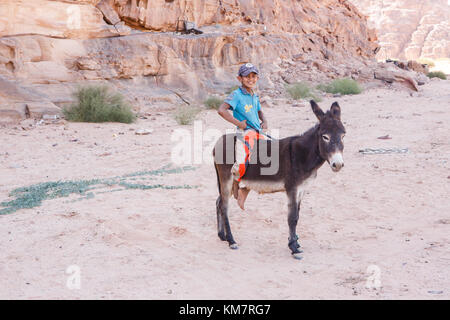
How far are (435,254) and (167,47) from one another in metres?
15.8

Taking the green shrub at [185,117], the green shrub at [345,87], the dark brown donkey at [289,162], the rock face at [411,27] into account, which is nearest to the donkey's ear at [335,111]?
the dark brown donkey at [289,162]

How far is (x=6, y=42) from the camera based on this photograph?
43.9ft

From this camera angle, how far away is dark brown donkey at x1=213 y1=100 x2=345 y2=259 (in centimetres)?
399

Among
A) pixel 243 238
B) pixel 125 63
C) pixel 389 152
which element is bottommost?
pixel 243 238

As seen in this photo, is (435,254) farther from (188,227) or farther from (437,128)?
(437,128)

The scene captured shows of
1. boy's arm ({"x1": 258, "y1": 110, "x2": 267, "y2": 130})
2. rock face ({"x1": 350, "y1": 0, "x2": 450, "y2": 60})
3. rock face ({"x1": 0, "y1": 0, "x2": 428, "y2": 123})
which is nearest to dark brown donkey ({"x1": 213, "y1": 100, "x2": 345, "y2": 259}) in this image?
boy's arm ({"x1": 258, "y1": 110, "x2": 267, "y2": 130})

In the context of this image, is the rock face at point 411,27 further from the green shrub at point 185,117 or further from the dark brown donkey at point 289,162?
the dark brown donkey at point 289,162

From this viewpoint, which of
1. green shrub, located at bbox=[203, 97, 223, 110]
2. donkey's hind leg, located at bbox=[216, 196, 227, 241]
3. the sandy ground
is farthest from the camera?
green shrub, located at bbox=[203, 97, 223, 110]

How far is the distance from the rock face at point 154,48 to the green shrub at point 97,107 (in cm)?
94

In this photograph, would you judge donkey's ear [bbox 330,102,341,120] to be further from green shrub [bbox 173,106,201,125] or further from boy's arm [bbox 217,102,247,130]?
green shrub [bbox 173,106,201,125]

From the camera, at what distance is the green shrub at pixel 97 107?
13164 millimetres

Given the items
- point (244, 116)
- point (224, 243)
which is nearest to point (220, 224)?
point (224, 243)

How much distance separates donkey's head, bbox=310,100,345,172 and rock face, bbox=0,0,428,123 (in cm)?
1133
